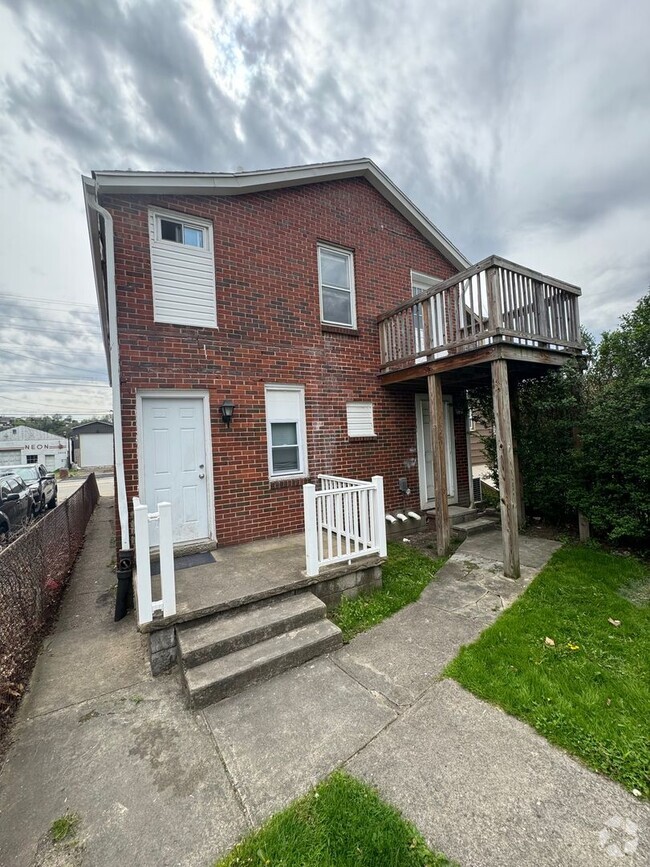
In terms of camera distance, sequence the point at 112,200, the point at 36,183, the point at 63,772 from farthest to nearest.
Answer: the point at 36,183
the point at 112,200
the point at 63,772

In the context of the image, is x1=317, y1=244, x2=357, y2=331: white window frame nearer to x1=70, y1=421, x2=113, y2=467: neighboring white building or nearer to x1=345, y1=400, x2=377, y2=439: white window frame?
x1=345, y1=400, x2=377, y2=439: white window frame

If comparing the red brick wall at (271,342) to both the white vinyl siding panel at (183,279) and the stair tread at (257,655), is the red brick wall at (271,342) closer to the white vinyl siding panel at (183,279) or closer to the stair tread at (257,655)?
the white vinyl siding panel at (183,279)

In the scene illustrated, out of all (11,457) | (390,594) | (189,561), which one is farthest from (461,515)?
(11,457)

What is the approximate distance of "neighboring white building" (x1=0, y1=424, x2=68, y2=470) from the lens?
34.9 metres

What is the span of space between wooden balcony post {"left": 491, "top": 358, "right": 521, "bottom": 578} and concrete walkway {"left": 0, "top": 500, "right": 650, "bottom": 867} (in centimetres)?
180

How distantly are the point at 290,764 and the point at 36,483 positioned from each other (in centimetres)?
1587

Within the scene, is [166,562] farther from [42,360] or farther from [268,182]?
[42,360]

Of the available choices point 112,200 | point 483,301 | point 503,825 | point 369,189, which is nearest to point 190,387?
point 112,200

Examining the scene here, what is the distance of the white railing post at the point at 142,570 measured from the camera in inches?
127

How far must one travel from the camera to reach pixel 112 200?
5105 mm

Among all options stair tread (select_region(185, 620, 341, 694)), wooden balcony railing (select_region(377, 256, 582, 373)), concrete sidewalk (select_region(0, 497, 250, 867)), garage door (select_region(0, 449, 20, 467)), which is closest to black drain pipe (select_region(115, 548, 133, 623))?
concrete sidewalk (select_region(0, 497, 250, 867))

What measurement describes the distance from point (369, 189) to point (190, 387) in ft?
19.4

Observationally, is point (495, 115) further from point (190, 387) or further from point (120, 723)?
point (120, 723)

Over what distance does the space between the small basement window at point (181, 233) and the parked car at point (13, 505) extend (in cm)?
767
